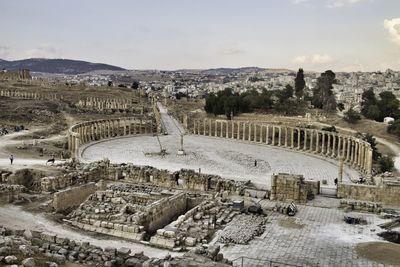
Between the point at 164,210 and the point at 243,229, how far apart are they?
4501mm

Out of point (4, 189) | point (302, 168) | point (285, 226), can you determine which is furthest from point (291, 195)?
point (302, 168)

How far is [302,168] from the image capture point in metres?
50.8

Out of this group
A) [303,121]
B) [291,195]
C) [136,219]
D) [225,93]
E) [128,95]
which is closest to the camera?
[136,219]

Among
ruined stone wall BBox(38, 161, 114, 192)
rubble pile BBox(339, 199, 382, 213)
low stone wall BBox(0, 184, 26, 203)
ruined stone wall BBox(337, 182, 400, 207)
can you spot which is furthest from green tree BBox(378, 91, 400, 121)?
low stone wall BBox(0, 184, 26, 203)

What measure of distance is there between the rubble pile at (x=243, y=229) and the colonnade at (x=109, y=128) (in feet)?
106

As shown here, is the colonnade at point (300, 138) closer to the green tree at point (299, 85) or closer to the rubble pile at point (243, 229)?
the rubble pile at point (243, 229)

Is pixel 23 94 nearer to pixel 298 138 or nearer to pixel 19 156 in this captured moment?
pixel 19 156

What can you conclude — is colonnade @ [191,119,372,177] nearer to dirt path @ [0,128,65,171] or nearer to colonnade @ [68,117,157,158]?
colonnade @ [68,117,157,158]

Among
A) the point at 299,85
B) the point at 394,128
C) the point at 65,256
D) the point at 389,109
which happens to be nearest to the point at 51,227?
the point at 65,256

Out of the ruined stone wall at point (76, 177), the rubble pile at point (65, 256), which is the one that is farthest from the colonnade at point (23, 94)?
the rubble pile at point (65, 256)

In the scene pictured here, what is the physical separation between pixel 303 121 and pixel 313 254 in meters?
58.6

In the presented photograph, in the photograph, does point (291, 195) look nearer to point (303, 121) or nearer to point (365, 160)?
point (365, 160)

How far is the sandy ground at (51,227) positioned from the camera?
20.0 meters

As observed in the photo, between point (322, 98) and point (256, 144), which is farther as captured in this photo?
point (322, 98)
